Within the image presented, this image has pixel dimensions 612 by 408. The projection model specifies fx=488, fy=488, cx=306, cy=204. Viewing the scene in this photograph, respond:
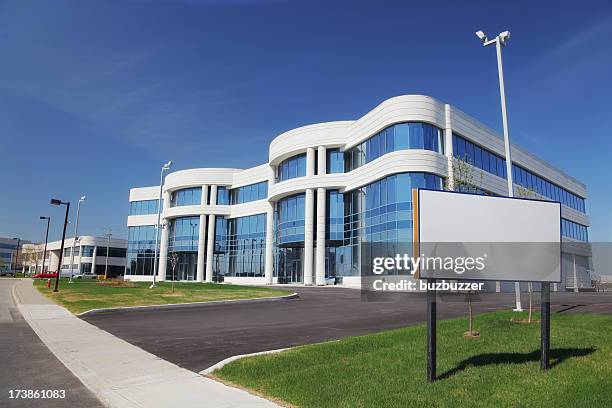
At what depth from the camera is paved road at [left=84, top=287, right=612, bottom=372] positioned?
1156 cm

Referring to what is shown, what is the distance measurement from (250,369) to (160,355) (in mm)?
3176

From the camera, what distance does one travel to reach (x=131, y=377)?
8727 mm

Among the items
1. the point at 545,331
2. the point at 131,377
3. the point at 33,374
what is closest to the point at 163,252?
the point at 33,374

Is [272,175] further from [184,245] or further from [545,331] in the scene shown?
[545,331]

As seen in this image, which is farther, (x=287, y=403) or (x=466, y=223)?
(x=466, y=223)

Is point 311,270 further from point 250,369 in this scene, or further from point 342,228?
point 250,369

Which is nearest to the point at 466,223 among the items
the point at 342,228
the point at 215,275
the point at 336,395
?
the point at 336,395

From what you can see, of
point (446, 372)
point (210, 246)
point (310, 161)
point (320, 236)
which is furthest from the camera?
point (210, 246)

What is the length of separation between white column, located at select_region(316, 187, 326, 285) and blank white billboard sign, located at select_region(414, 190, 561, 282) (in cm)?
3843

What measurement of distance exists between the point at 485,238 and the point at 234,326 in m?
9.94

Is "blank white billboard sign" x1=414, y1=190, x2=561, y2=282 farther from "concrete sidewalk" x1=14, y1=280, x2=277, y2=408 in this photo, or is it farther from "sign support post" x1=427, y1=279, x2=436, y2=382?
"concrete sidewalk" x1=14, y1=280, x2=277, y2=408

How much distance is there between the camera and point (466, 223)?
811cm

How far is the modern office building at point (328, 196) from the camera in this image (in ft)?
128

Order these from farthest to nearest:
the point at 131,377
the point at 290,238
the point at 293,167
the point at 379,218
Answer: the point at 293,167 < the point at 290,238 < the point at 379,218 < the point at 131,377
